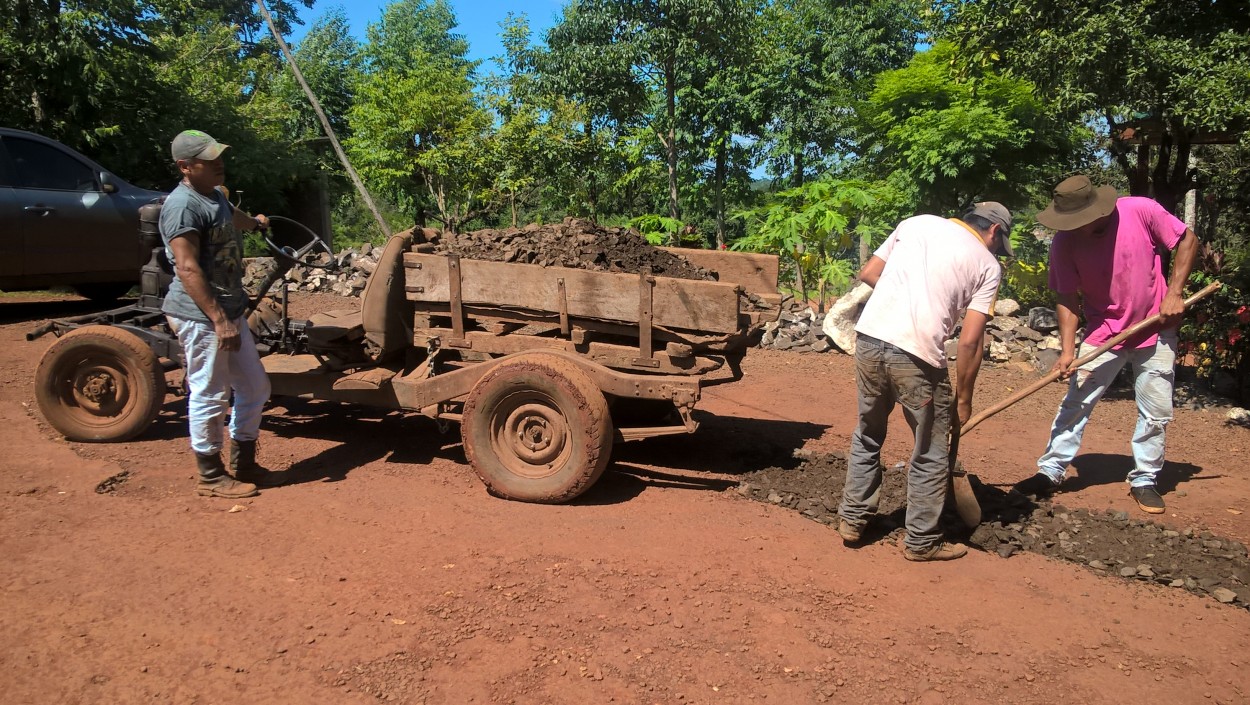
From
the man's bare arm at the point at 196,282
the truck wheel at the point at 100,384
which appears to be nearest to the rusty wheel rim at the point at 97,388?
the truck wheel at the point at 100,384

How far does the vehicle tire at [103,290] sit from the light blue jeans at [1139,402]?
950 cm

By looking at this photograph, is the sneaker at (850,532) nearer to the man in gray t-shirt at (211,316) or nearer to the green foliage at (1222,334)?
the man in gray t-shirt at (211,316)

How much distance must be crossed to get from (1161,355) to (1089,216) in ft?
3.11

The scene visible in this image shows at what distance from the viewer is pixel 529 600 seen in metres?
3.47

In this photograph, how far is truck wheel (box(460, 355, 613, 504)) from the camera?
14.4ft

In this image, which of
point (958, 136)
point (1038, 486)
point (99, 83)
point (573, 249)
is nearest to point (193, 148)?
point (573, 249)

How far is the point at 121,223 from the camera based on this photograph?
8.70 m

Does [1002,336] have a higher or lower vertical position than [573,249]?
lower

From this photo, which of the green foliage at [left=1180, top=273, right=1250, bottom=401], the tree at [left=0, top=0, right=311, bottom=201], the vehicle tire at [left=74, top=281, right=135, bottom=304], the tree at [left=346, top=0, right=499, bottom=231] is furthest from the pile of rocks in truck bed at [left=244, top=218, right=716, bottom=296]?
the tree at [left=346, top=0, right=499, bottom=231]

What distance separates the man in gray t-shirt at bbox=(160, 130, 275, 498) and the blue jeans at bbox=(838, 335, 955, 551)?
3247 millimetres

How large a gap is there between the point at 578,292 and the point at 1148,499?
349cm

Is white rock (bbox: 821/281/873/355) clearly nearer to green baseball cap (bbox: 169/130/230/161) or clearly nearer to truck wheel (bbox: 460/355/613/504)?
truck wheel (bbox: 460/355/613/504)

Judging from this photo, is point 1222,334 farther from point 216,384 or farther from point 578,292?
point 216,384

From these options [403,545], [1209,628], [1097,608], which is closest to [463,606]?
[403,545]
